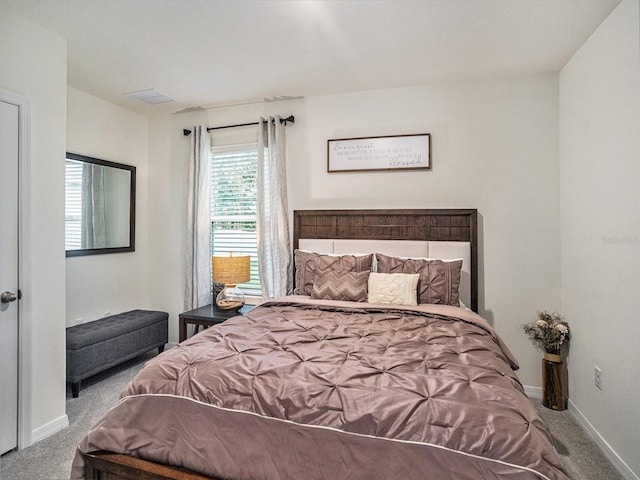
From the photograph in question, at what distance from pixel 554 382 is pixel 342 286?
181 cm

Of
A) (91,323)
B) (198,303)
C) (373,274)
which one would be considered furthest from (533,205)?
(91,323)

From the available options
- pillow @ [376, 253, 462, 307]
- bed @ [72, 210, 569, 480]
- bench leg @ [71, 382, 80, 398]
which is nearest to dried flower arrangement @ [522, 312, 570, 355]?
pillow @ [376, 253, 462, 307]

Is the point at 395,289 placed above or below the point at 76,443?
above

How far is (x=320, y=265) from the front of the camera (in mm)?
3070

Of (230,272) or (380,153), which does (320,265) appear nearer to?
(230,272)

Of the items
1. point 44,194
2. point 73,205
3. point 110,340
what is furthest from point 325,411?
point 73,205

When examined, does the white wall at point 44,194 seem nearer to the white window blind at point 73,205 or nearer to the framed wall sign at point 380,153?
the white window blind at point 73,205

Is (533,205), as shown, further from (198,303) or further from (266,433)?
(198,303)

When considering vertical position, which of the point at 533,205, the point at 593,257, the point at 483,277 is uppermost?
the point at 533,205

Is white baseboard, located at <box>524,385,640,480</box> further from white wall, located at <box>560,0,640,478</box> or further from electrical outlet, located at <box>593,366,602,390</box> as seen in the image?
electrical outlet, located at <box>593,366,602,390</box>

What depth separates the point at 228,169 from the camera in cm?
399

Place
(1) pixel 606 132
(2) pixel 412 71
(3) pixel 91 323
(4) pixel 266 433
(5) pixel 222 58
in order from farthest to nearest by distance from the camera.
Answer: (3) pixel 91 323 < (2) pixel 412 71 < (5) pixel 222 58 < (1) pixel 606 132 < (4) pixel 266 433

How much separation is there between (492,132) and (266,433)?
→ 3014 millimetres

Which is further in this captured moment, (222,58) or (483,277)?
(483,277)
